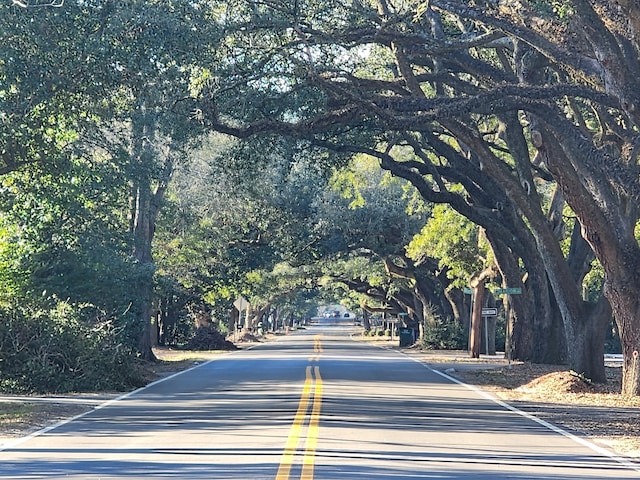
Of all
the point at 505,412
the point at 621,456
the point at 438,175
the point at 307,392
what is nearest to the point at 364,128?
the point at 438,175

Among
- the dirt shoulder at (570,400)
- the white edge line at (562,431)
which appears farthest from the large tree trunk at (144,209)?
the dirt shoulder at (570,400)

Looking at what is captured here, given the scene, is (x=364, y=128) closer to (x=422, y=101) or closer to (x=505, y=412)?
(x=422, y=101)

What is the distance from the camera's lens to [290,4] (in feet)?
70.8

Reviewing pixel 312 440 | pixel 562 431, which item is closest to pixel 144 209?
pixel 562 431

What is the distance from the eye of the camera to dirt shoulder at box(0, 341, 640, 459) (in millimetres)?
15758

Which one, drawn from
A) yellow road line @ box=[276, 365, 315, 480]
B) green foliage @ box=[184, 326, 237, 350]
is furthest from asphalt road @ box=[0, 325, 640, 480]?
green foliage @ box=[184, 326, 237, 350]

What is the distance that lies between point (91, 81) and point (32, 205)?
15.9 ft

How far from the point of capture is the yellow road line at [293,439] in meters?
10.9

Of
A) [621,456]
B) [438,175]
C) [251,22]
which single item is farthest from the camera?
[438,175]

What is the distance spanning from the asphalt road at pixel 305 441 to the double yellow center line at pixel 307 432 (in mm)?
20

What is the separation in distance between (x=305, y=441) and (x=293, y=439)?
27cm

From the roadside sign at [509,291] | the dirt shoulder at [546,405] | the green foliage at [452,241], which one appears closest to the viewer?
the dirt shoulder at [546,405]

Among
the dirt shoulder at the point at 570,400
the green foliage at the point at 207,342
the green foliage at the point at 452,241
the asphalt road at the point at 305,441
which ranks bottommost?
the asphalt road at the point at 305,441

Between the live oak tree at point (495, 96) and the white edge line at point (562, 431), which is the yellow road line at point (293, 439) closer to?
the white edge line at point (562, 431)
